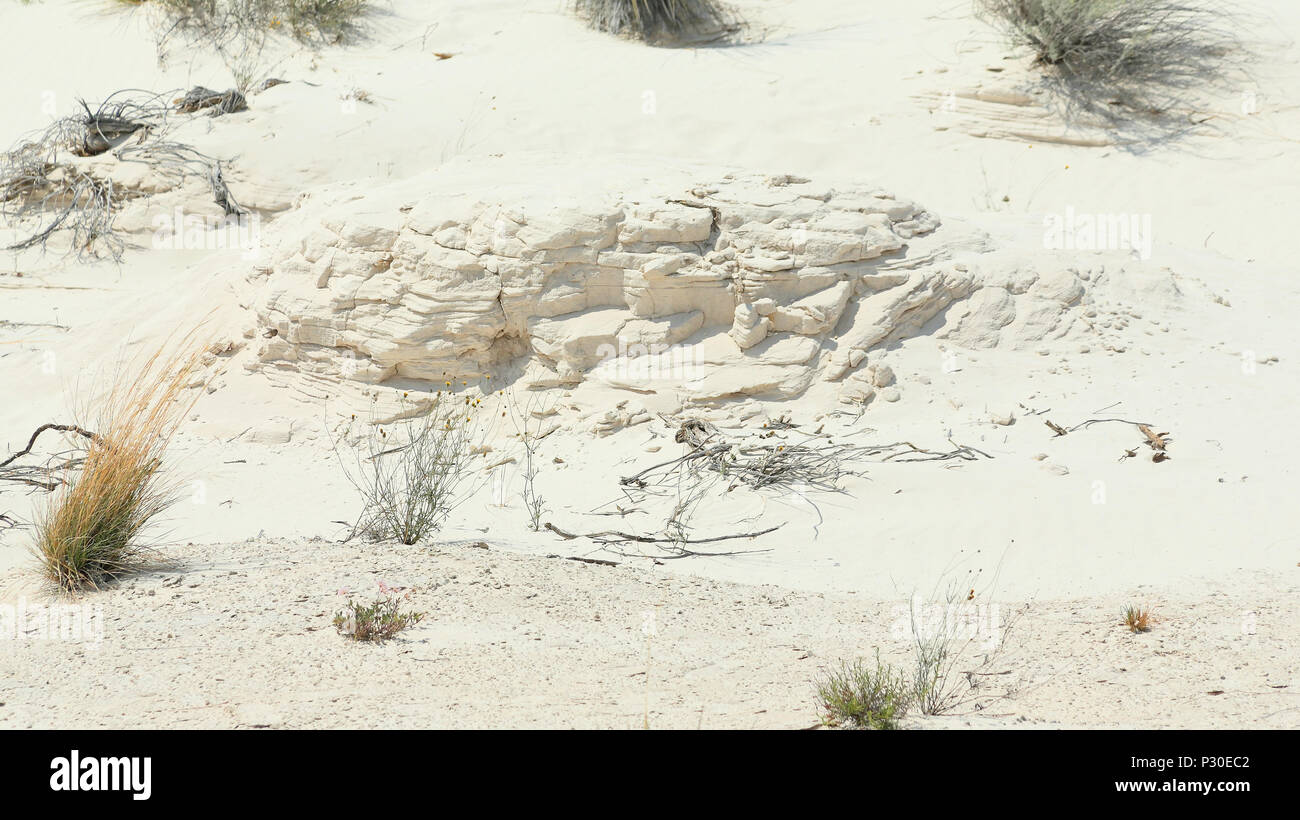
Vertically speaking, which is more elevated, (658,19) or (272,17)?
(658,19)

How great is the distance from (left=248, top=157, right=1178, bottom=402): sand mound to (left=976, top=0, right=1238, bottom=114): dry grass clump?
4.26 m

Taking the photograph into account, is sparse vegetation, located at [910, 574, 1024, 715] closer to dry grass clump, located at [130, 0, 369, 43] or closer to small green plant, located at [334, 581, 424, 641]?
small green plant, located at [334, 581, 424, 641]

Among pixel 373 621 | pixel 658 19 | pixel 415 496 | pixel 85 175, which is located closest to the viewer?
pixel 373 621

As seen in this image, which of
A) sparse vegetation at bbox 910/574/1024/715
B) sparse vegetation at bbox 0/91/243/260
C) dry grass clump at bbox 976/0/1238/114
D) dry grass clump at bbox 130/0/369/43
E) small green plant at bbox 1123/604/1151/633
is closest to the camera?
sparse vegetation at bbox 910/574/1024/715

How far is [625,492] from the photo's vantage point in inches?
204

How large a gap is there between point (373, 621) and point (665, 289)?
3060mm

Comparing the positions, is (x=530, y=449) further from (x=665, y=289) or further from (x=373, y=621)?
(x=373, y=621)

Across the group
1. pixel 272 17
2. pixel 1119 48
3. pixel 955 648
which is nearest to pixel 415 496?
pixel 955 648

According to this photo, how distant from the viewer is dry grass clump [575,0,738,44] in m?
11.0

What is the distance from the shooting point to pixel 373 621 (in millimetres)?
3338

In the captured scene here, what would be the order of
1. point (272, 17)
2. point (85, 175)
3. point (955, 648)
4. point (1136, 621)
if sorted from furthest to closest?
point (272, 17)
point (85, 175)
point (1136, 621)
point (955, 648)

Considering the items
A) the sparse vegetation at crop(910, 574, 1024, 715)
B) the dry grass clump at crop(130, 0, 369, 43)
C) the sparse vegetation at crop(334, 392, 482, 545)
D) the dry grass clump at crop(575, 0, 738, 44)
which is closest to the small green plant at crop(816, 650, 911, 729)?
the sparse vegetation at crop(910, 574, 1024, 715)

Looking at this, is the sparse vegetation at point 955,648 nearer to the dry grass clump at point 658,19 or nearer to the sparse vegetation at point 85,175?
the sparse vegetation at point 85,175
